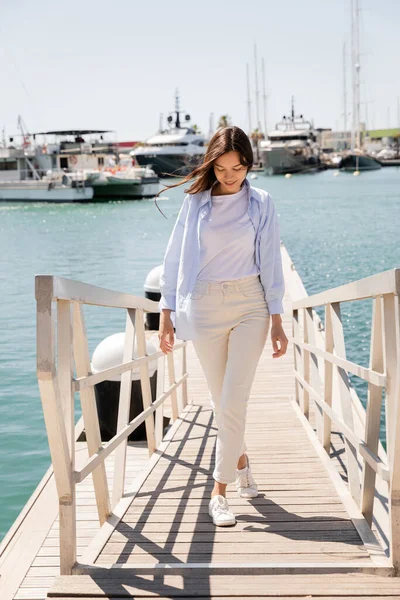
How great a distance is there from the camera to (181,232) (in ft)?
11.5

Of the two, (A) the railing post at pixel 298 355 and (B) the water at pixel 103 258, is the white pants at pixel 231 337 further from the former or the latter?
(B) the water at pixel 103 258

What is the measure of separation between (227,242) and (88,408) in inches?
36.0

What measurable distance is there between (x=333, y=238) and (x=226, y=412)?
2774cm

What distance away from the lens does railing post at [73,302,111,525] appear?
9.53ft

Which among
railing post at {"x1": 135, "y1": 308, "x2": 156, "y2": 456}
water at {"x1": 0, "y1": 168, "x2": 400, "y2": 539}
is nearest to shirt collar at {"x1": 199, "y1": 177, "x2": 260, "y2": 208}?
railing post at {"x1": 135, "y1": 308, "x2": 156, "y2": 456}

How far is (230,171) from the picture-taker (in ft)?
10.9

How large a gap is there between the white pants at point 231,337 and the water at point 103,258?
2.70 metres

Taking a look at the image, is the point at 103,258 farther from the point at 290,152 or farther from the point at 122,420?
the point at 290,152

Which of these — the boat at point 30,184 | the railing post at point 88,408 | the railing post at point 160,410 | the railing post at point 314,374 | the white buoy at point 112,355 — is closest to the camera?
the railing post at point 88,408

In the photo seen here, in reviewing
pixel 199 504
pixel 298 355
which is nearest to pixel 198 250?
pixel 199 504

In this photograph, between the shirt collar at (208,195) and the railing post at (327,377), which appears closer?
the shirt collar at (208,195)

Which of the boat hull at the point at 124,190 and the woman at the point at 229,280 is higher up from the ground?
the woman at the point at 229,280

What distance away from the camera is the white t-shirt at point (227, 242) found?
3.37m

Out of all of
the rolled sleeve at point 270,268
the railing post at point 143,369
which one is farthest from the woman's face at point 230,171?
the railing post at point 143,369
